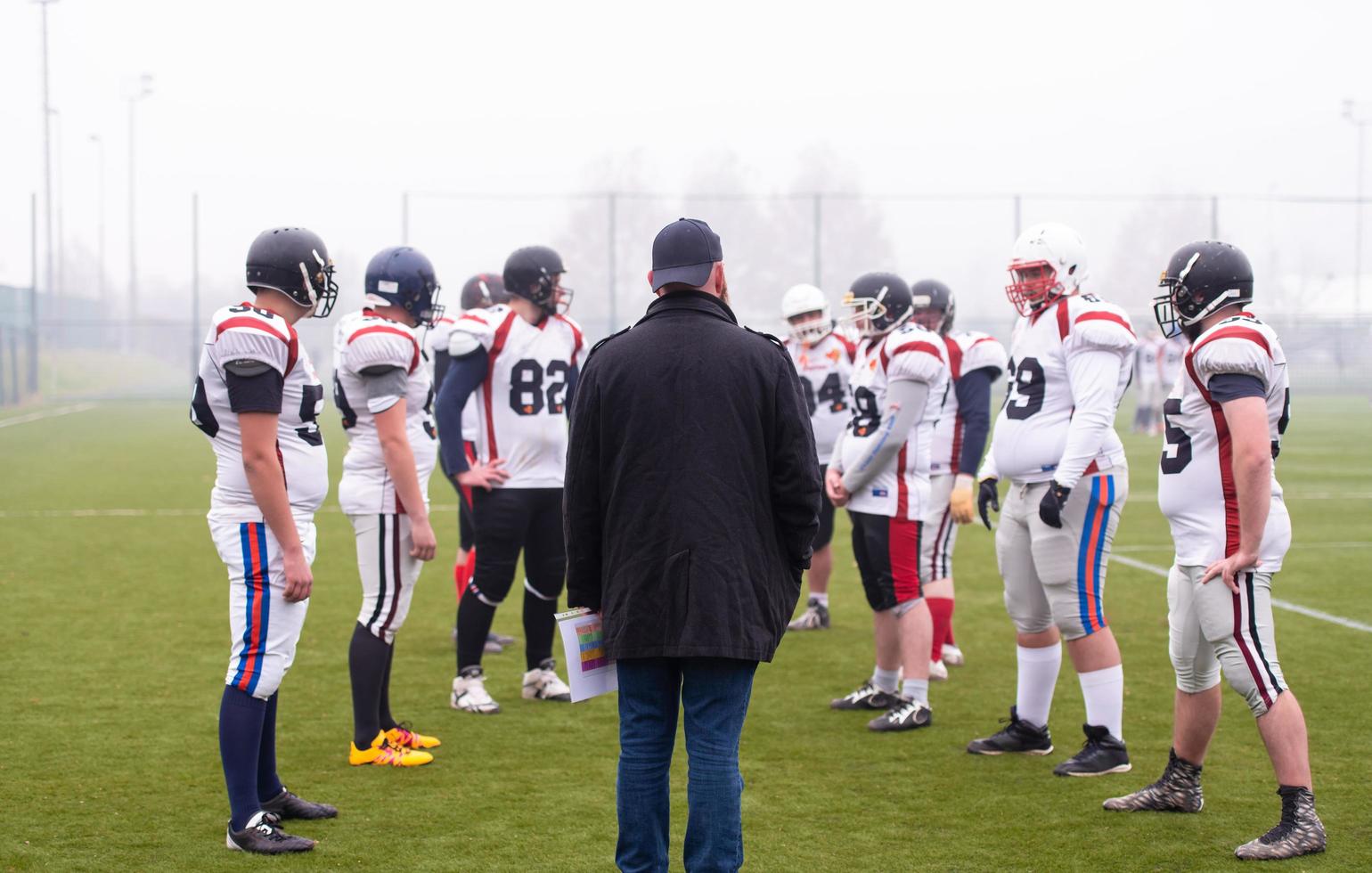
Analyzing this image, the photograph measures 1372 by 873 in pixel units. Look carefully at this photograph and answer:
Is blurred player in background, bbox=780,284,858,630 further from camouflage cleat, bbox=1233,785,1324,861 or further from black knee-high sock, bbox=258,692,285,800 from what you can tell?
black knee-high sock, bbox=258,692,285,800

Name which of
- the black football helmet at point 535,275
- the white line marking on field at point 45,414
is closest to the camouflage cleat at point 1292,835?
the black football helmet at point 535,275

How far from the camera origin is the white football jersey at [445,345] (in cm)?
712

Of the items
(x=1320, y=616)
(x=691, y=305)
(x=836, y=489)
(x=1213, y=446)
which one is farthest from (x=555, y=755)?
(x=1320, y=616)

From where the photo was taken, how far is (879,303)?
21.0 feet

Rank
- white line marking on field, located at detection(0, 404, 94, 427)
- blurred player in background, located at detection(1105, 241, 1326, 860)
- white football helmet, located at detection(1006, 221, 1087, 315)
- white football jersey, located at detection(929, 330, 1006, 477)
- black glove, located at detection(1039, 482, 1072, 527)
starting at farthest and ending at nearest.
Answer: white line marking on field, located at detection(0, 404, 94, 427), white football jersey, located at detection(929, 330, 1006, 477), white football helmet, located at detection(1006, 221, 1087, 315), black glove, located at detection(1039, 482, 1072, 527), blurred player in background, located at detection(1105, 241, 1326, 860)

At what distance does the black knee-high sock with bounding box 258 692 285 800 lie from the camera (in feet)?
15.2

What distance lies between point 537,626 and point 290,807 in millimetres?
1973

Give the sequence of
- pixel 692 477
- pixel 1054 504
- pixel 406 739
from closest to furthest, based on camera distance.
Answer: pixel 692 477 < pixel 1054 504 < pixel 406 739

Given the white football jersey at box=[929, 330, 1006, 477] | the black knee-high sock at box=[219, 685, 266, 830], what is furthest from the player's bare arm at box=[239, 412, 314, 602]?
the white football jersey at box=[929, 330, 1006, 477]

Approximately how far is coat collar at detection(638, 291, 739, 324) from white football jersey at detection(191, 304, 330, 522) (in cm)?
140

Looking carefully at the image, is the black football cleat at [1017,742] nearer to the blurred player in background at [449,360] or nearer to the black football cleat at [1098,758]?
the black football cleat at [1098,758]

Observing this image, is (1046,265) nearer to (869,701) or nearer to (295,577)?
(869,701)

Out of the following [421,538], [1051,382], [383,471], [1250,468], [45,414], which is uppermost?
[1051,382]

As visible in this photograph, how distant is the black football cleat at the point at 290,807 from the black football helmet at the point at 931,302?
4191mm
